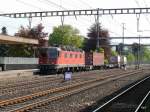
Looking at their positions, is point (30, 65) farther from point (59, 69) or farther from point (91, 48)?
point (91, 48)

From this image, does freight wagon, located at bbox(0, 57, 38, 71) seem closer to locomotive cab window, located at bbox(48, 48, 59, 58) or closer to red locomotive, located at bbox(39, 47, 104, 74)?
red locomotive, located at bbox(39, 47, 104, 74)

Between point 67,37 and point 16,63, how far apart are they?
208 ft

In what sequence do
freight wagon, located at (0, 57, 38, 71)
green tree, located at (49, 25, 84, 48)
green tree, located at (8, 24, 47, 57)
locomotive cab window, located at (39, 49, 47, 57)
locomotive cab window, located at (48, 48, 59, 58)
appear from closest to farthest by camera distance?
locomotive cab window, located at (48, 48, 59, 58) → locomotive cab window, located at (39, 49, 47, 57) → freight wagon, located at (0, 57, 38, 71) → green tree, located at (8, 24, 47, 57) → green tree, located at (49, 25, 84, 48)

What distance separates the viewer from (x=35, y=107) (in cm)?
1739

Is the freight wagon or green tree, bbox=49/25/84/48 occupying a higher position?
green tree, bbox=49/25/84/48

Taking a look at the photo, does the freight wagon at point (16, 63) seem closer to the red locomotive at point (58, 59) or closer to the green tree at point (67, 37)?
the red locomotive at point (58, 59)

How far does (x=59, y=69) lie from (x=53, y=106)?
3180 cm

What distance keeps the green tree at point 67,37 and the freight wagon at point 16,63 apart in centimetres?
5377

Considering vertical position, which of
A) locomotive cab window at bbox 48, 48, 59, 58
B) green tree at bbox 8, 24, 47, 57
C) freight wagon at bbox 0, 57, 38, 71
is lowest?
freight wagon at bbox 0, 57, 38, 71

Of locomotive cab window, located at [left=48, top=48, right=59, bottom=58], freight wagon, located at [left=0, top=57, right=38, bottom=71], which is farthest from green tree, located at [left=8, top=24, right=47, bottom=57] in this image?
locomotive cab window, located at [left=48, top=48, right=59, bottom=58]

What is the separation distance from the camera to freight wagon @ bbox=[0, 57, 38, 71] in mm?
50312

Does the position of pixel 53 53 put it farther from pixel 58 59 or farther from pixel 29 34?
pixel 29 34

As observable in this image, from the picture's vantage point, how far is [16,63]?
5419 centimetres

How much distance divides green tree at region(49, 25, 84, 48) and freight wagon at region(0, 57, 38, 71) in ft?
176
